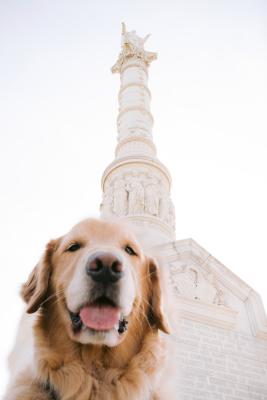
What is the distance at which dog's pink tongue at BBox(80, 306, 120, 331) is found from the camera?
185cm

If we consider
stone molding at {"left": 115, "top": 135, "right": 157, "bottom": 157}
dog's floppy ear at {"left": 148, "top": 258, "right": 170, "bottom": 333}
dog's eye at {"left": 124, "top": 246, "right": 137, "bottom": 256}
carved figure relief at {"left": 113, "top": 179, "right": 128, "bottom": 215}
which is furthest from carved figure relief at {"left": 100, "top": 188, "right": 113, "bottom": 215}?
dog's eye at {"left": 124, "top": 246, "right": 137, "bottom": 256}

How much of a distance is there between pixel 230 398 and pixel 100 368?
4006 mm

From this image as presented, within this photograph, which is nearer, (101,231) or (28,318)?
A: (101,231)

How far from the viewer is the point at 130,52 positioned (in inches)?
529

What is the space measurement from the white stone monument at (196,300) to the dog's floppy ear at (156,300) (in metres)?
1.14

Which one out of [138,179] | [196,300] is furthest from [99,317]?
[138,179]

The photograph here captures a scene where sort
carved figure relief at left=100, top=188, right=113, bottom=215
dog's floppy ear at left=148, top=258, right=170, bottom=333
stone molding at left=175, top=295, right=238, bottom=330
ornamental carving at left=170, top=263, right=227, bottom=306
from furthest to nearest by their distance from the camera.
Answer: carved figure relief at left=100, top=188, right=113, bottom=215, ornamental carving at left=170, top=263, right=227, bottom=306, stone molding at left=175, top=295, right=238, bottom=330, dog's floppy ear at left=148, top=258, right=170, bottom=333

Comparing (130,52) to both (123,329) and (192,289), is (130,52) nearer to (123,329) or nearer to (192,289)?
(192,289)

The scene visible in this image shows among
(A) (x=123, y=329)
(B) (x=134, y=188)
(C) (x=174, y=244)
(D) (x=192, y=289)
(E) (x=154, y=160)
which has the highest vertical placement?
(E) (x=154, y=160)

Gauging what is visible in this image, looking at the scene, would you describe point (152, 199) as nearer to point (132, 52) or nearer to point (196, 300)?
point (196, 300)

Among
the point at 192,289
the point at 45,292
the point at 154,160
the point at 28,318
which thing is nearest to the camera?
the point at 45,292

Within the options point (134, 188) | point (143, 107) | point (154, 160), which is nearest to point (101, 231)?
point (134, 188)

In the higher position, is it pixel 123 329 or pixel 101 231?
pixel 101 231

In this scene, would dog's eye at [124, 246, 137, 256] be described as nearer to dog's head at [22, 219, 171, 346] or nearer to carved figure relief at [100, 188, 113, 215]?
dog's head at [22, 219, 171, 346]
